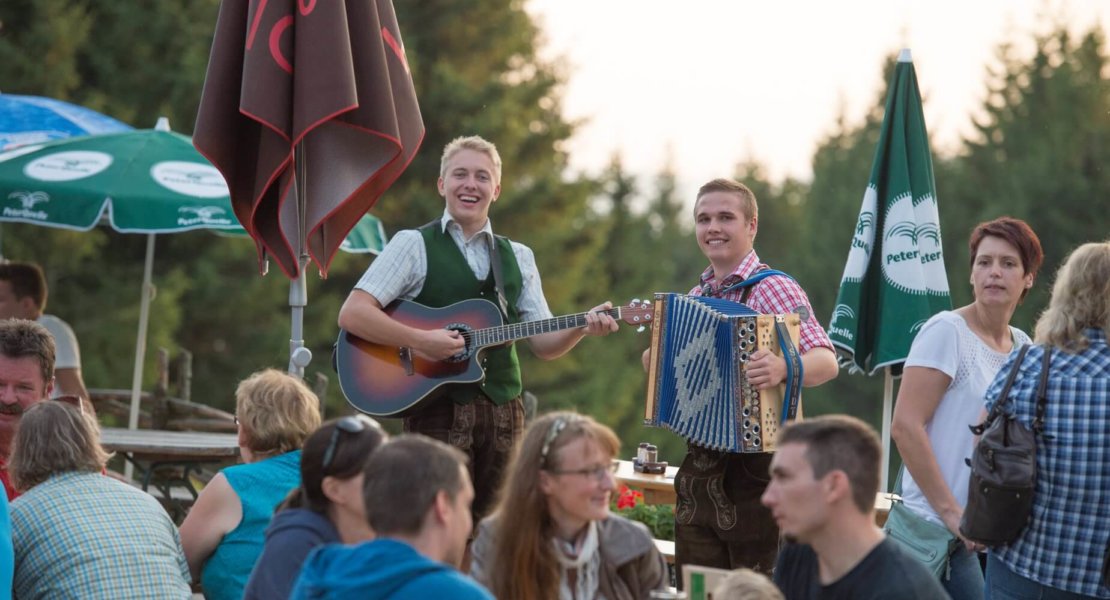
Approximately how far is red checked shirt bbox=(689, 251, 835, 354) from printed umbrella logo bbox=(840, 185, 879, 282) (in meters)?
→ 1.74

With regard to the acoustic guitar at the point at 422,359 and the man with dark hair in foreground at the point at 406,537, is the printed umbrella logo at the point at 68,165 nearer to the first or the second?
the acoustic guitar at the point at 422,359

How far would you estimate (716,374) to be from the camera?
4.34 meters

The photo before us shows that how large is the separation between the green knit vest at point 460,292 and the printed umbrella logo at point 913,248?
2.06 metres

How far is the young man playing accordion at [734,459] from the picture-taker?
14.4 feet

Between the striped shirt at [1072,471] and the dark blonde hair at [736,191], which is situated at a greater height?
the dark blonde hair at [736,191]

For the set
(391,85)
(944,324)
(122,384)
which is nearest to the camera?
(944,324)

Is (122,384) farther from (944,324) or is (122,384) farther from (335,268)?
(944,324)

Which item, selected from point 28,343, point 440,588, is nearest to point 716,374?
point 440,588

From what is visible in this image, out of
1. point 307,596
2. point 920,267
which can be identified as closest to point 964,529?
point 307,596

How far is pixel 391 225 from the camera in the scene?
2033 cm

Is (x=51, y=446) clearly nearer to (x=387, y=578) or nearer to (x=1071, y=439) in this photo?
(x=387, y=578)

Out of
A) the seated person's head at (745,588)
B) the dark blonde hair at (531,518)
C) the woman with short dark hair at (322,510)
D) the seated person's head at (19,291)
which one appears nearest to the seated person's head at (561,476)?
the dark blonde hair at (531,518)

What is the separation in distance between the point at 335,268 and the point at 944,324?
1562cm

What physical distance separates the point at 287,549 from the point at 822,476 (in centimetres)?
134
